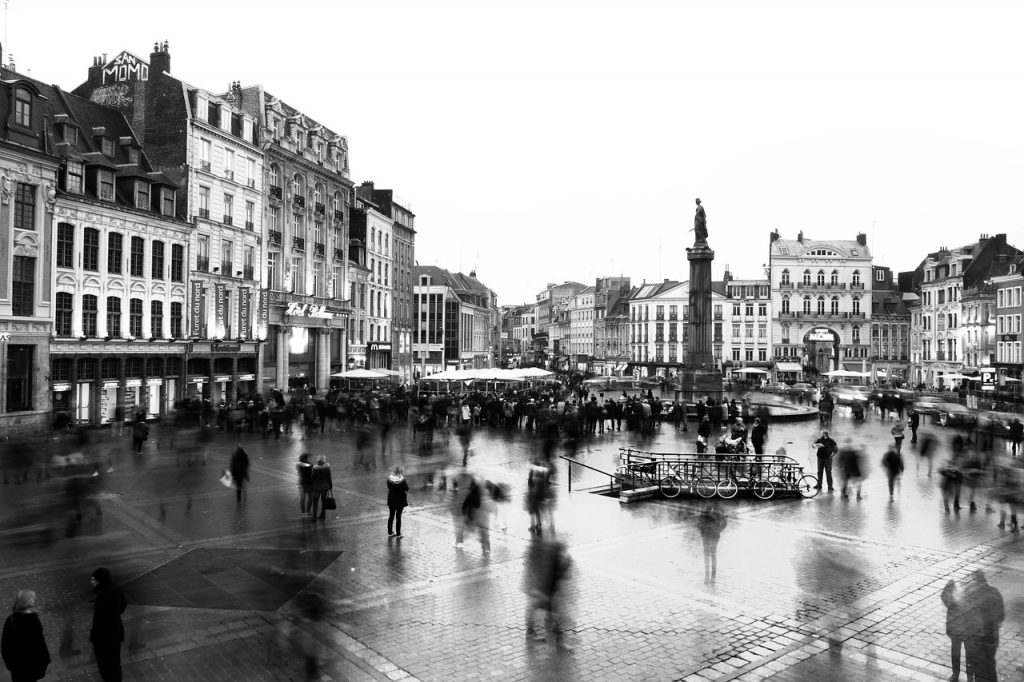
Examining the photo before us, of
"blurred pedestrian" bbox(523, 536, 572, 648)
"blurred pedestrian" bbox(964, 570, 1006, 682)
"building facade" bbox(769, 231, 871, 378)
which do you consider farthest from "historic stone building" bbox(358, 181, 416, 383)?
"blurred pedestrian" bbox(964, 570, 1006, 682)

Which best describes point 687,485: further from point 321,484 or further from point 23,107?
point 23,107

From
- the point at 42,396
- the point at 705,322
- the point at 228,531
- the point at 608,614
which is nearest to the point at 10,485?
the point at 228,531

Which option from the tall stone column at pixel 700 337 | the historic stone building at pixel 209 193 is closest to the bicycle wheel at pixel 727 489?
the tall stone column at pixel 700 337

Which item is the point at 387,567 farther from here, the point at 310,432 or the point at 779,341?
the point at 779,341

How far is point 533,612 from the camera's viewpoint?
10719 mm

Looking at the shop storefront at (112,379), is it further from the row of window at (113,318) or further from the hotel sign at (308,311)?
the hotel sign at (308,311)

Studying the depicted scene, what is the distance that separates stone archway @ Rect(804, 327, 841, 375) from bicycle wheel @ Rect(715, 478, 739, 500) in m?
81.7

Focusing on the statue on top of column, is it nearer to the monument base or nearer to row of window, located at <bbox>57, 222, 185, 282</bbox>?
the monument base

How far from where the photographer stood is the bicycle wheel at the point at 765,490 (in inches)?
735

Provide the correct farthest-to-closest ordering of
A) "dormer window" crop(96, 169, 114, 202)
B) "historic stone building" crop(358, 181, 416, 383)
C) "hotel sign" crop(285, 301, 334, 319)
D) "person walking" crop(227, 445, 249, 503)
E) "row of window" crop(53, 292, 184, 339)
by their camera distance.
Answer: "historic stone building" crop(358, 181, 416, 383) < "hotel sign" crop(285, 301, 334, 319) < "dormer window" crop(96, 169, 114, 202) < "row of window" crop(53, 292, 184, 339) < "person walking" crop(227, 445, 249, 503)

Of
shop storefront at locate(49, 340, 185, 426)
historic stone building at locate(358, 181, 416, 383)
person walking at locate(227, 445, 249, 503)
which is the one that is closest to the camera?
person walking at locate(227, 445, 249, 503)

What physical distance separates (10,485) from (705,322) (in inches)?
1378

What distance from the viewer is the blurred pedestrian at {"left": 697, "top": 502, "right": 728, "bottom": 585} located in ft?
41.8

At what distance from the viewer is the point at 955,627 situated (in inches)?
388
